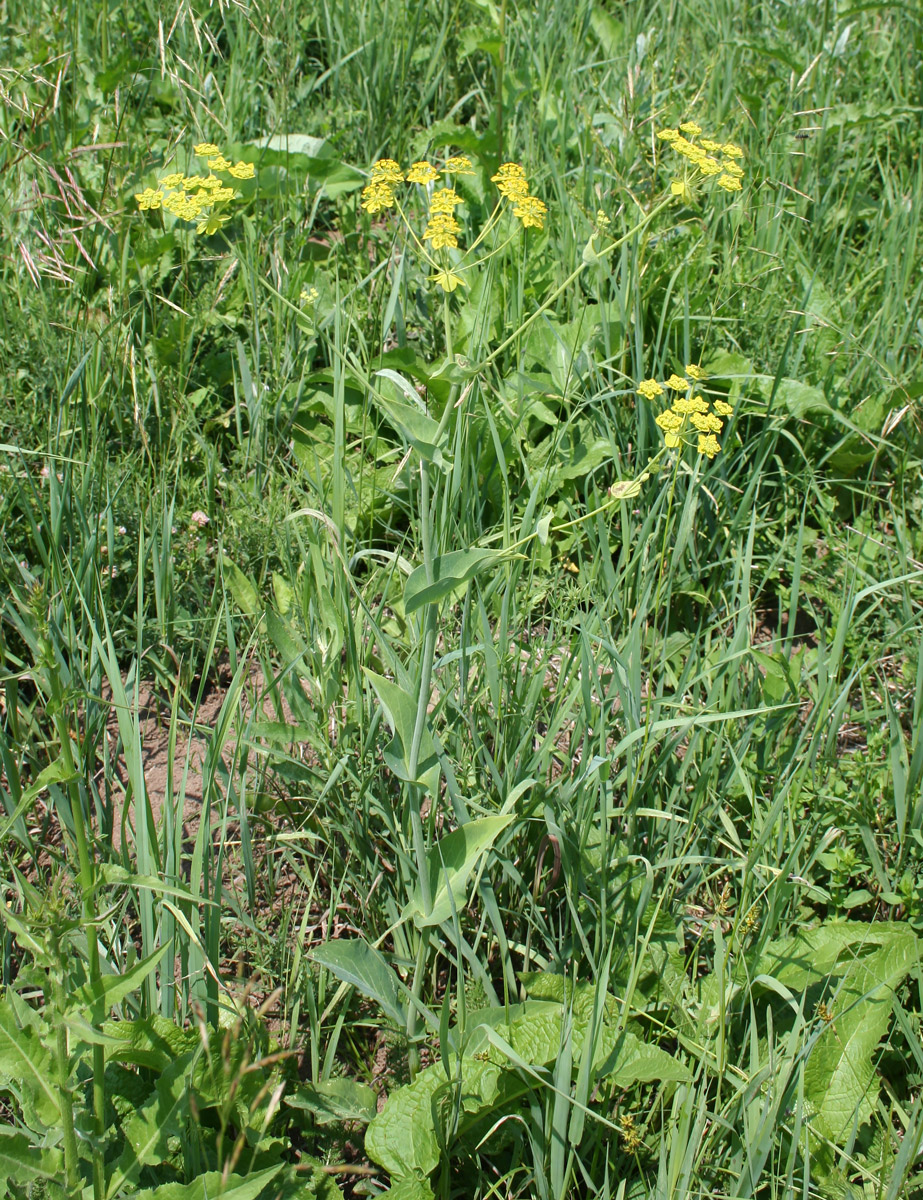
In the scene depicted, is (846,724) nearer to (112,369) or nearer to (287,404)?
(287,404)

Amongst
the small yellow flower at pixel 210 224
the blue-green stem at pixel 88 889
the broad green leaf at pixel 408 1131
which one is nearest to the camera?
the blue-green stem at pixel 88 889

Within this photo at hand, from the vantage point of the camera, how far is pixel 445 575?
4.01ft

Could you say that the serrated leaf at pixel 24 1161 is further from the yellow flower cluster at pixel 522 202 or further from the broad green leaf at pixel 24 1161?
the yellow flower cluster at pixel 522 202

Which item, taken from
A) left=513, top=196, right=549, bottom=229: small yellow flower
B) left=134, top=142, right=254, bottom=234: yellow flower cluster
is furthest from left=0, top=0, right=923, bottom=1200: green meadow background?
left=134, top=142, right=254, bottom=234: yellow flower cluster

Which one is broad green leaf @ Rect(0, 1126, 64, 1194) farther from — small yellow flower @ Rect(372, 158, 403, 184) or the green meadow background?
small yellow flower @ Rect(372, 158, 403, 184)

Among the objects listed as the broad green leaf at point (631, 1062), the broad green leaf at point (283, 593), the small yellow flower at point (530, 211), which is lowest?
the broad green leaf at point (631, 1062)

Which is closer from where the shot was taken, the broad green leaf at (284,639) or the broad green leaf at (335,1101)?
the broad green leaf at (335,1101)

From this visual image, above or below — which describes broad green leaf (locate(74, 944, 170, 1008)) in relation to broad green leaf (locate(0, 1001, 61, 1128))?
above

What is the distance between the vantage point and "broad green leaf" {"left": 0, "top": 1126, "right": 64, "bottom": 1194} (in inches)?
42.3

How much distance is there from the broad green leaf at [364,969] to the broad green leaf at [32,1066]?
1.15ft

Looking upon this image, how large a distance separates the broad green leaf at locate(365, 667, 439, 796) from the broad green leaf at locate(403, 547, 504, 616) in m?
0.13

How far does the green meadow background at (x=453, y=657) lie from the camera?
1286 millimetres

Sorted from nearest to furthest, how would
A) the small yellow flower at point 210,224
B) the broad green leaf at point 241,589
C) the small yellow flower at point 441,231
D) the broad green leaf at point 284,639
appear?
1. the small yellow flower at point 441,231
2. the small yellow flower at point 210,224
3. the broad green leaf at point 284,639
4. the broad green leaf at point 241,589

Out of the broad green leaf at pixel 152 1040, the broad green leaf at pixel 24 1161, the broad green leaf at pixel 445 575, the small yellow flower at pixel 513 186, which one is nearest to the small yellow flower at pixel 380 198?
the small yellow flower at pixel 513 186
